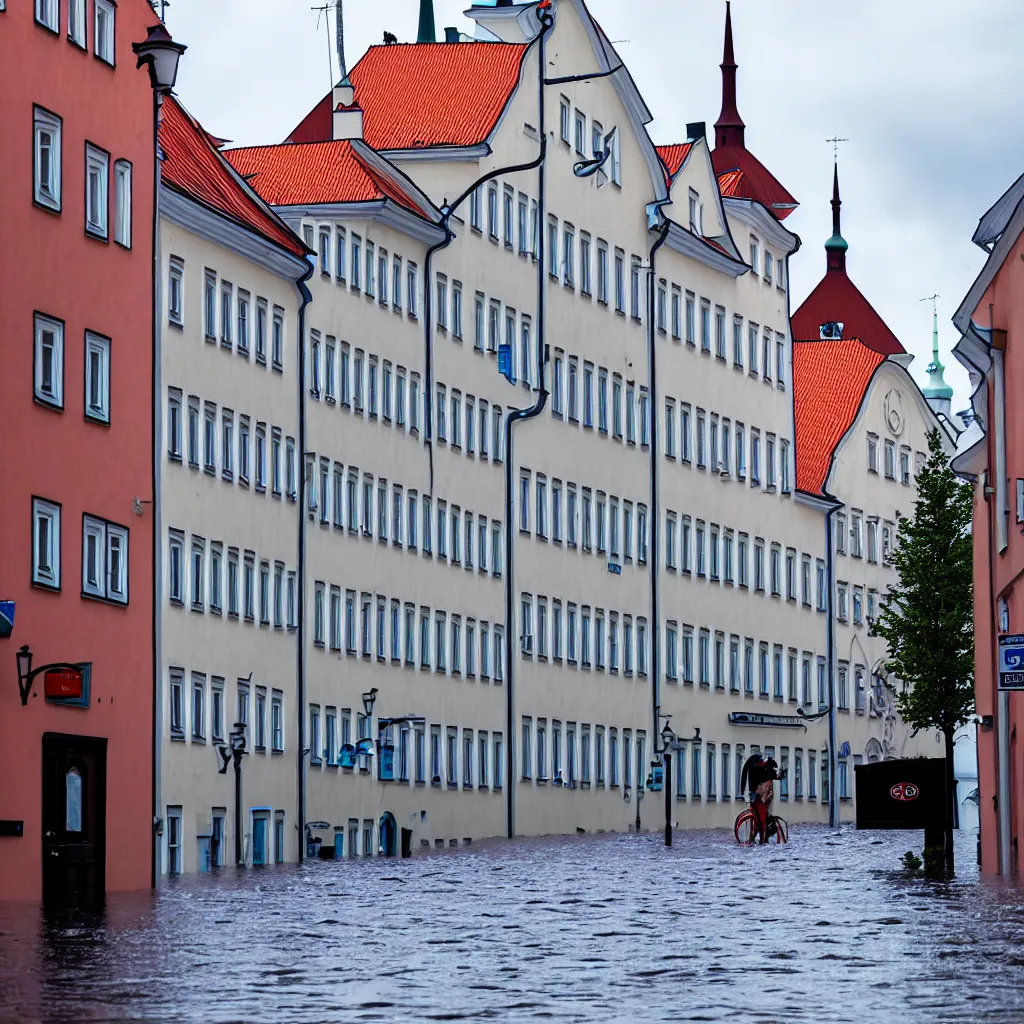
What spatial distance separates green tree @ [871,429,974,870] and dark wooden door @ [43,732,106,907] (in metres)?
43.2

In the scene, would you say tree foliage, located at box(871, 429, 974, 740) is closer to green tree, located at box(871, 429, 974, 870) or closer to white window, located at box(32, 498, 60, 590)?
green tree, located at box(871, 429, 974, 870)

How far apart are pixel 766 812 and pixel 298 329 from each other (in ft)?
53.7

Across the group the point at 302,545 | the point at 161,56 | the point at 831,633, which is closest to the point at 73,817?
the point at 161,56

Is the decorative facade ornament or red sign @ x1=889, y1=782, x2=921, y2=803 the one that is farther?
the decorative facade ornament

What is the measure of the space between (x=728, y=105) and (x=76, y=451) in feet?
372

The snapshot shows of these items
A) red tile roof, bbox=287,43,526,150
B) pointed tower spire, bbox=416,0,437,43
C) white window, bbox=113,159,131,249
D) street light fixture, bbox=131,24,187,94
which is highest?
pointed tower spire, bbox=416,0,437,43

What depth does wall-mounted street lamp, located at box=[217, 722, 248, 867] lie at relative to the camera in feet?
189

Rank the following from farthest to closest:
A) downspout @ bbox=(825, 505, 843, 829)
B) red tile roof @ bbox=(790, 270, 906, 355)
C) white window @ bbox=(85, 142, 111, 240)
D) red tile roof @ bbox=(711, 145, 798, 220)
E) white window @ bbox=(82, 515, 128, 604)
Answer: red tile roof @ bbox=(790, 270, 906, 355) → red tile roof @ bbox=(711, 145, 798, 220) → downspout @ bbox=(825, 505, 843, 829) → white window @ bbox=(85, 142, 111, 240) → white window @ bbox=(82, 515, 128, 604)

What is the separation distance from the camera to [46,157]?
38750 millimetres

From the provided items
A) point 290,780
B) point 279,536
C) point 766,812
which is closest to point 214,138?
point 279,536

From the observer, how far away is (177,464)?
59.8 m

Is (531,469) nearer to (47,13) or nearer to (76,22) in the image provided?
(76,22)

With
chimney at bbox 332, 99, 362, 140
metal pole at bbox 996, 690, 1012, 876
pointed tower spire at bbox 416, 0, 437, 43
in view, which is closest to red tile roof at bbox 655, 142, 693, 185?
chimney at bbox 332, 99, 362, 140

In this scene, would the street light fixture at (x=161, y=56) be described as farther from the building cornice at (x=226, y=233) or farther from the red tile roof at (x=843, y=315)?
the red tile roof at (x=843, y=315)
